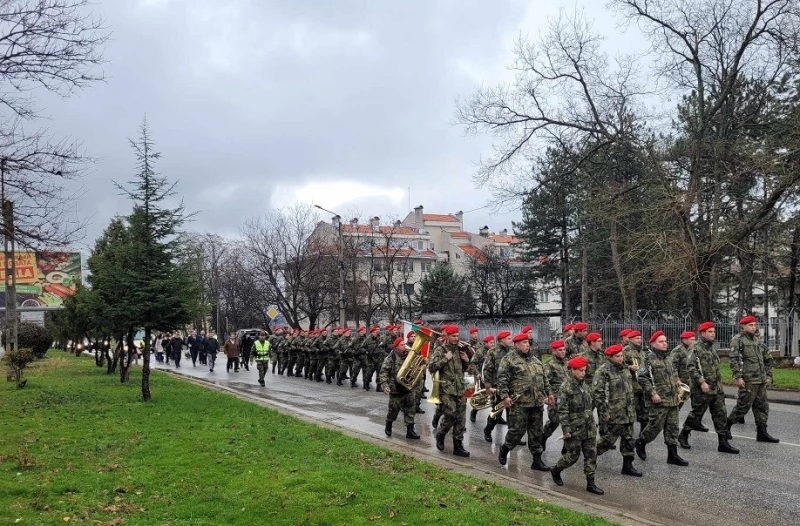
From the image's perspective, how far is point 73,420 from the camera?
520 inches

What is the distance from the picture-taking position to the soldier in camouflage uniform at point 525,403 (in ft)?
31.9

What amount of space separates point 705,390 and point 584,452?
130 inches

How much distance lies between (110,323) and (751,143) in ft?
60.1

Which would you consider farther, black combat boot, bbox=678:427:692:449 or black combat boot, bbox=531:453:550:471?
black combat boot, bbox=678:427:692:449

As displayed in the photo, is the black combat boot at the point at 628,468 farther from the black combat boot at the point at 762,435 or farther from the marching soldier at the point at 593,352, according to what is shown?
the black combat boot at the point at 762,435

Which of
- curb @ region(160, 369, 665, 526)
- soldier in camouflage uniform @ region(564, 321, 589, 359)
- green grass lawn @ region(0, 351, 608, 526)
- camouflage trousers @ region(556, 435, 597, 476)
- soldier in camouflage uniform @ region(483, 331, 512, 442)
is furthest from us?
soldier in camouflage uniform @ region(564, 321, 589, 359)

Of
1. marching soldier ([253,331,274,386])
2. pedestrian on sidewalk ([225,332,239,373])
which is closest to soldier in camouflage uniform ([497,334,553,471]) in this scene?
marching soldier ([253,331,274,386])

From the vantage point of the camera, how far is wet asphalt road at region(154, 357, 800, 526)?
746cm

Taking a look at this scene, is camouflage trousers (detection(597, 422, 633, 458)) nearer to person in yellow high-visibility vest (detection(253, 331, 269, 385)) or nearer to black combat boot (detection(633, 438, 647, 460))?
black combat boot (detection(633, 438, 647, 460))

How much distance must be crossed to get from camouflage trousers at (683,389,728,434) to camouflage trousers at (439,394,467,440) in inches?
139

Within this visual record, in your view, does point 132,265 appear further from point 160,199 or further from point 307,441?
point 307,441

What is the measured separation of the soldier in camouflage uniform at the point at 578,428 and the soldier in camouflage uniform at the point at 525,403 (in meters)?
1.05

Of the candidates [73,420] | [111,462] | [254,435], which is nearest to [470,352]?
[254,435]

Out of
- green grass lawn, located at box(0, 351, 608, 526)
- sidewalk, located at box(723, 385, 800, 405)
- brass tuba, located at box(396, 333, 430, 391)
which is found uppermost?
brass tuba, located at box(396, 333, 430, 391)
